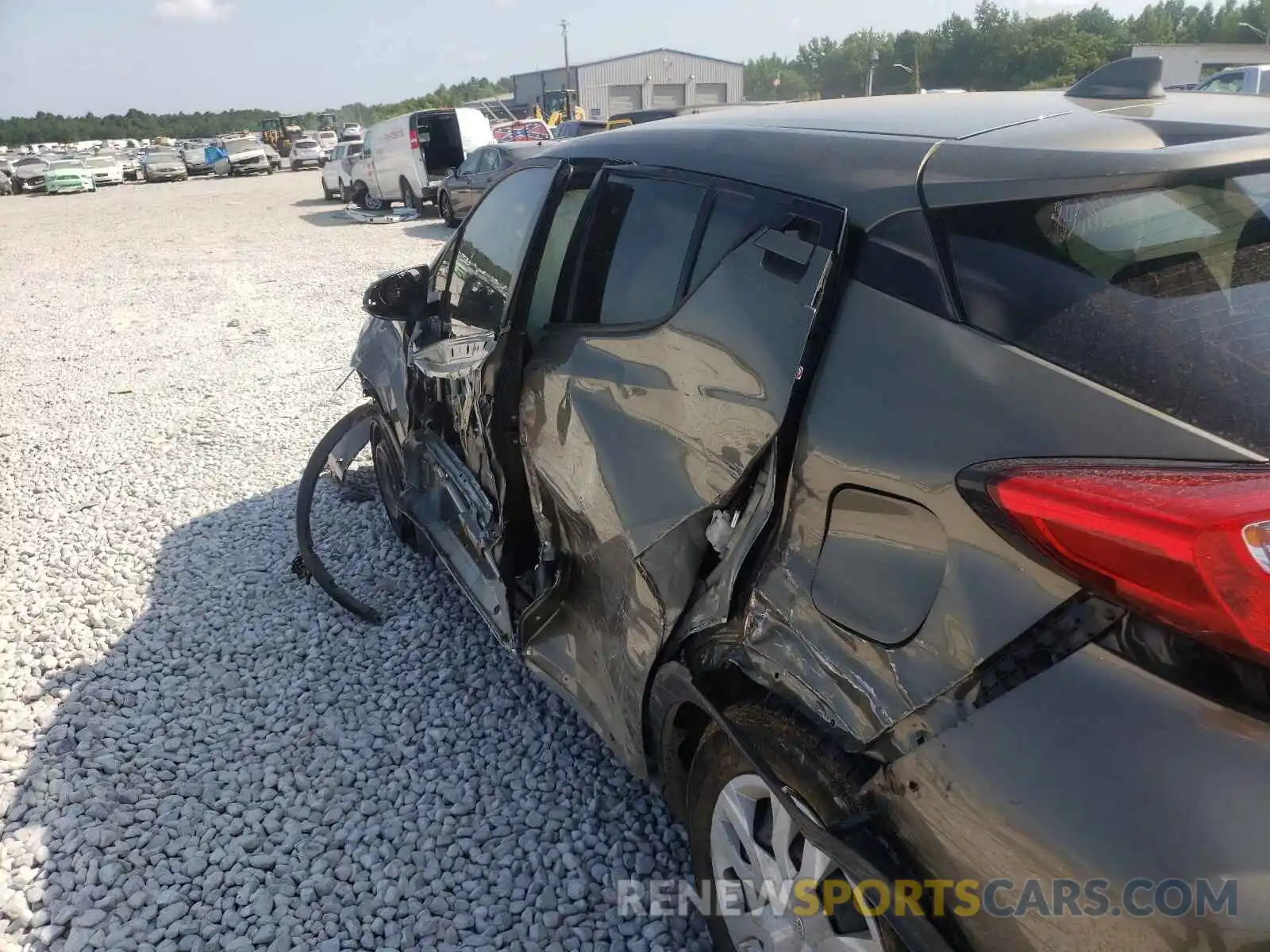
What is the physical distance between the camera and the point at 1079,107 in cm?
184

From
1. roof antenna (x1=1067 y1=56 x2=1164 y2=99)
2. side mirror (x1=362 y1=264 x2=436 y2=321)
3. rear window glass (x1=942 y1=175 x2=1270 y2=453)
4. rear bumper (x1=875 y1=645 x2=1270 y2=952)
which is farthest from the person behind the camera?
side mirror (x1=362 y1=264 x2=436 y2=321)

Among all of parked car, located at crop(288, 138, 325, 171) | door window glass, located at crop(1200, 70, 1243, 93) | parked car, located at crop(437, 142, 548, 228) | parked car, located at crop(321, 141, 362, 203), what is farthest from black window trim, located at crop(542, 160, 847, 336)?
parked car, located at crop(288, 138, 325, 171)

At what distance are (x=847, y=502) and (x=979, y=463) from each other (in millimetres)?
269

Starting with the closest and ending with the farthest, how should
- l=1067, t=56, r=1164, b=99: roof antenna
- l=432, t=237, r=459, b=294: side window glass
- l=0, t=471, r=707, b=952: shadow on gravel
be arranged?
l=1067, t=56, r=1164, b=99: roof antenna → l=0, t=471, r=707, b=952: shadow on gravel → l=432, t=237, r=459, b=294: side window glass

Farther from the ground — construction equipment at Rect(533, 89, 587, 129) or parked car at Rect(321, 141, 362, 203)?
construction equipment at Rect(533, 89, 587, 129)

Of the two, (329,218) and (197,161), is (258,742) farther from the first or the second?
(197,161)

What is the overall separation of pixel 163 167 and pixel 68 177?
4178mm

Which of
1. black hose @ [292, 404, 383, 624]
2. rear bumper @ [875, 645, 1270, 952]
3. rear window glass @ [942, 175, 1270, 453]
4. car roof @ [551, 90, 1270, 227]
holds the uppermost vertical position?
car roof @ [551, 90, 1270, 227]

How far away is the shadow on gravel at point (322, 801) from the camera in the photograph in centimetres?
238

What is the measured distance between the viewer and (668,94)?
2277 inches

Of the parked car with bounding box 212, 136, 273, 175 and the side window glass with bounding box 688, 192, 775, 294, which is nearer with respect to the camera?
the side window glass with bounding box 688, 192, 775, 294

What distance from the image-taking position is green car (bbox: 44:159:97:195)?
31234mm

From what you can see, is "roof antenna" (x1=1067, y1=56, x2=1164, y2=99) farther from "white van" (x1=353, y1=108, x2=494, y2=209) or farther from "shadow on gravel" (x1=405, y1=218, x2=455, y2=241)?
"white van" (x1=353, y1=108, x2=494, y2=209)

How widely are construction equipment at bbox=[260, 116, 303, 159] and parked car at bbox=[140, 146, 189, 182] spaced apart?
27.1 ft
